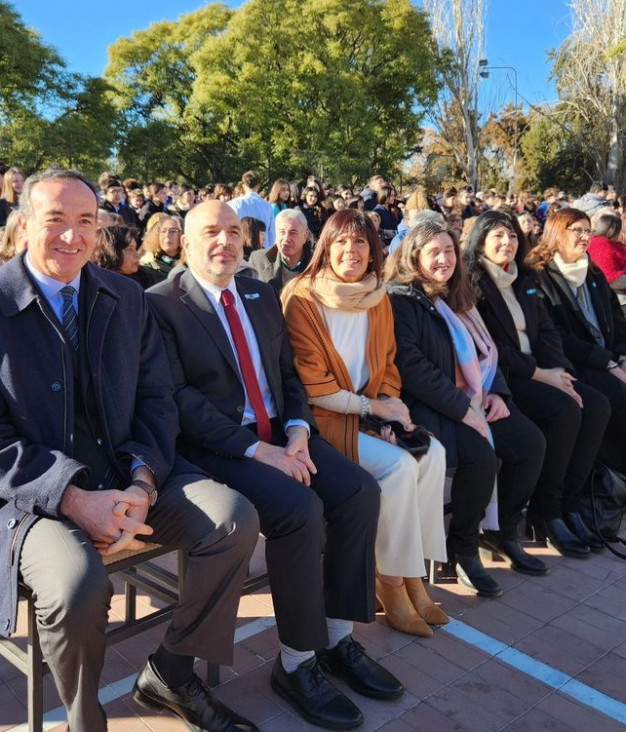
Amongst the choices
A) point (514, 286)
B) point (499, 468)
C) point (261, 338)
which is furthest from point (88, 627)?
point (514, 286)

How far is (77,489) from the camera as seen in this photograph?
2.08 meters

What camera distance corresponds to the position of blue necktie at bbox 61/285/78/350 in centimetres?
230

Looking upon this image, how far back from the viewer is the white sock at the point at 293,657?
94.4 inches

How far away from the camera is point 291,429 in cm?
277

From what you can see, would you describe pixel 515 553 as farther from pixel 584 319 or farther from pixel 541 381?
pixel 584 319

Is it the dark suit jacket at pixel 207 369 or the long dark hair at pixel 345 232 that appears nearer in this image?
the dark suit jacket at pixel 207 369

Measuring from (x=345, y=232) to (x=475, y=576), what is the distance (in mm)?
1756

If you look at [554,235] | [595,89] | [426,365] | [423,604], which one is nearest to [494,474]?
[426,365]

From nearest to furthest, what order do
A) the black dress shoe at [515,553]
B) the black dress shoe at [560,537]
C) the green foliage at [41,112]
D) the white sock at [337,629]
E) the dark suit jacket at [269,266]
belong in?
the white sock at [337,629] < the black dress shoe at [515,553] < the black dress shoe at [560,537] < the dark suit jacket at [269,266] < the green foliage at [41,112]

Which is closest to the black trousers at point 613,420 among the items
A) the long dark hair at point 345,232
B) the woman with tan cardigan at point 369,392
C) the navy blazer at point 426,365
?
the navy blazer at point 426,365

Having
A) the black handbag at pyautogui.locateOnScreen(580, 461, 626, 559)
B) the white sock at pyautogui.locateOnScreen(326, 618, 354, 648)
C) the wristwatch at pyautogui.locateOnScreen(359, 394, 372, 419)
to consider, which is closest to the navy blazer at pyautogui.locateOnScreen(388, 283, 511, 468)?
the wristwatch at pyautogui.locateOnScreen(359, 394, 372, 419)

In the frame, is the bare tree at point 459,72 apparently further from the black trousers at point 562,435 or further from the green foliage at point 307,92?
the black trousers at point 562,435

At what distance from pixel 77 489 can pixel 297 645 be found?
3.07 ft

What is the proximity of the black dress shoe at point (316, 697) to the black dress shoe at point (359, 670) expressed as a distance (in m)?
0.12
